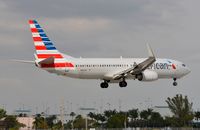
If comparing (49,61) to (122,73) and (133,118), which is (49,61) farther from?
(133,118)

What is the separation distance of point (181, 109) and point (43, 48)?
77508mm

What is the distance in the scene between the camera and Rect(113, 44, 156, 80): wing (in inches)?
3809

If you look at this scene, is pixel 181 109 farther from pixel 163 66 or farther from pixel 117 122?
pixel 163 66

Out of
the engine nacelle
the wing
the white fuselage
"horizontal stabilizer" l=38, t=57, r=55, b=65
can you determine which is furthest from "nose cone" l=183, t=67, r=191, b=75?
"horizontal stabilizer" l=38, t=57, r=55, b=65

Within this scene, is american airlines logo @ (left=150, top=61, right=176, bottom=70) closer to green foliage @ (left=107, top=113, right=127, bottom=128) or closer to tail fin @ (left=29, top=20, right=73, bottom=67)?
→ tail fin @ (left=29, top=20, right=73, bottom=67)

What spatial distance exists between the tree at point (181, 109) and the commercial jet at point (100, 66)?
57.7 meters

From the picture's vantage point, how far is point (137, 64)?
99.4 metres

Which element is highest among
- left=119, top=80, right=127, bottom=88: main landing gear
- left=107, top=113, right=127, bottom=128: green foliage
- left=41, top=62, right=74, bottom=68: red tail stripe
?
left=41, top=62, right=74, bottom=68: red tail stripe

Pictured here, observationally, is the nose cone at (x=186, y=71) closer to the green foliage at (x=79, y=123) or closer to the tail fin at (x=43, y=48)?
the tail fin at (x=43, y=48)

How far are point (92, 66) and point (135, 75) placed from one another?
7.70m

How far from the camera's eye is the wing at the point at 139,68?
3809 inches

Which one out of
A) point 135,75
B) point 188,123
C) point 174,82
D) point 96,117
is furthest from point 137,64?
point 96,117

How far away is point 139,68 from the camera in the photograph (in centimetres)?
9950

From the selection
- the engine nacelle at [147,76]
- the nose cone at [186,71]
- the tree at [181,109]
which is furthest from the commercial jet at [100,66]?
the tree at [181,109]
